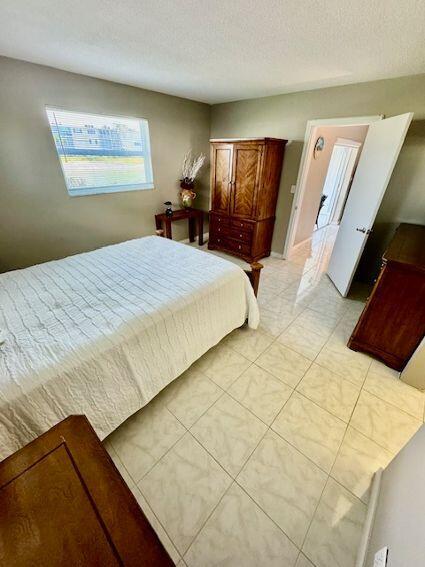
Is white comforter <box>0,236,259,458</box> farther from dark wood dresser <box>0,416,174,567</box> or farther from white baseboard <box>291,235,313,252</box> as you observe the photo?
white baseboard <box>291,235,313,252</box>

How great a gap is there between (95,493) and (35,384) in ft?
1.96

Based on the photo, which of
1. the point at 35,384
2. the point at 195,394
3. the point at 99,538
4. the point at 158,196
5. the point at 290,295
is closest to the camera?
the point at 99,538

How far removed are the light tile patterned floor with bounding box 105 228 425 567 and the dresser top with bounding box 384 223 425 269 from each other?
0.87 metres

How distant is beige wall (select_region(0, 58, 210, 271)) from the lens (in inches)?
87.3

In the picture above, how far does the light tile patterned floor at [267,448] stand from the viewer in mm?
1010

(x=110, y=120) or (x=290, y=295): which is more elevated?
(x=110, y=120)

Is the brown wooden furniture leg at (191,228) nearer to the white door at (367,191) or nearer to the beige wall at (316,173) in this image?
the beige wall at (316,173)

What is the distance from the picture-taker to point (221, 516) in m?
1.06

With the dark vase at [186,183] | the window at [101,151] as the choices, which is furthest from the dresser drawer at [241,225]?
the window at [101,151]

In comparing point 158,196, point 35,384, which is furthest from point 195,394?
point 158,196

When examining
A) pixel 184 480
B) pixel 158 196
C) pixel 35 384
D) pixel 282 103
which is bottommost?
pixel 184 480

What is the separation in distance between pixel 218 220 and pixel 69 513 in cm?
357

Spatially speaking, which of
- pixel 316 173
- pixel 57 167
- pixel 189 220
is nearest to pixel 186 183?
pixel 189 220

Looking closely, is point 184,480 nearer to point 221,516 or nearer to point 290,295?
point 221,516
